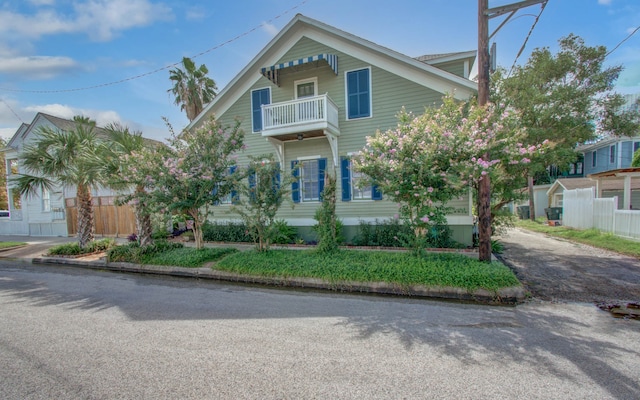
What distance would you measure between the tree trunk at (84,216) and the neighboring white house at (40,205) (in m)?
4.90

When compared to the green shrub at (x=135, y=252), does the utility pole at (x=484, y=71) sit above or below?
above

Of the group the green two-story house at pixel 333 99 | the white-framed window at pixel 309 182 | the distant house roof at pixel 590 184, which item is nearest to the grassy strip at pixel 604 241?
the green two-story house at pixel 333 99

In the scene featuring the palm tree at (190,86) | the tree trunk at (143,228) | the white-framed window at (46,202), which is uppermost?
the palm tree at (190,86)

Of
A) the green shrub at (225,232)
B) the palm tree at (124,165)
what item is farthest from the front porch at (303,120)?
the palm tree at (124,165)

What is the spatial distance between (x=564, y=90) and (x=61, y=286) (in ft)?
64.5

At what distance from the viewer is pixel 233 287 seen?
661 cm

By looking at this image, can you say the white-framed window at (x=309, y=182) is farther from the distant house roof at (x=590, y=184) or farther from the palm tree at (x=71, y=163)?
the distant house roof at (x=590, y=184)

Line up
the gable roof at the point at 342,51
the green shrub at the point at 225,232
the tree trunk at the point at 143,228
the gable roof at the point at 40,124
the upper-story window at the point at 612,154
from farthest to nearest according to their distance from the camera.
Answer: the upper-story window at the point at 612,154 < the gable roof at the point at 40,124 < the green shrub at the point at 225,232 < the gable roof at the point at 342,51 < the tree trunk at the point at 143,228

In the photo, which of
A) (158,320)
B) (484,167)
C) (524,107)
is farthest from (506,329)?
(524,107)

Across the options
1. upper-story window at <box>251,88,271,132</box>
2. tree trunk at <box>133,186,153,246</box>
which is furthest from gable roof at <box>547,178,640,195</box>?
tree trunk at <box>133,186,153,246</box>

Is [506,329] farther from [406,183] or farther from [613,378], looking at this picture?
[406,183]

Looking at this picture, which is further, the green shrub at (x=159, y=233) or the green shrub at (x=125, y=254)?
the green shrub at (x=159, y=233)

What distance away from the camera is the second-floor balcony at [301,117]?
33.9 feet

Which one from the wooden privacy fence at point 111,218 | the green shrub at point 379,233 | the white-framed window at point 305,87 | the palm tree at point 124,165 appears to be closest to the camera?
the palm tree at point 124,165
